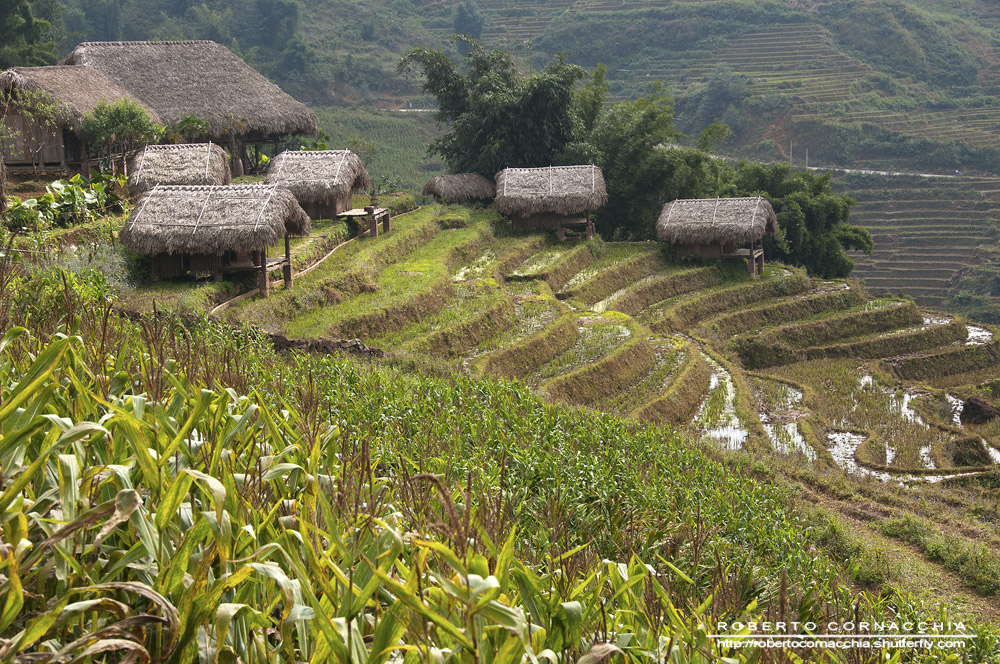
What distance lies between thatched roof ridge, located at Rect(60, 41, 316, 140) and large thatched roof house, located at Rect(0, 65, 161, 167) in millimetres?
3124

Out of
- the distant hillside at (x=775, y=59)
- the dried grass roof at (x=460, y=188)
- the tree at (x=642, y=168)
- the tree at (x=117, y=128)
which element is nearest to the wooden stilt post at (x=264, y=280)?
the tree at (x=117, y=128)

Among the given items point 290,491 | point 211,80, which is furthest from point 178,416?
point 211,80

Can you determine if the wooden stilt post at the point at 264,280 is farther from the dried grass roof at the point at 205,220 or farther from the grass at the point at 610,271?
the grass at the point at 610,271

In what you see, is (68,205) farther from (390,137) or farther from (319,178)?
(390,137)

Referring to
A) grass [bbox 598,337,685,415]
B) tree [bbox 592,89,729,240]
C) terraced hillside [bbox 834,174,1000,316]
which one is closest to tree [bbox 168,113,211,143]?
tree [bbox 592,89,729,240]

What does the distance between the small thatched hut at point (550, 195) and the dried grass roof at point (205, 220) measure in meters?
9.84

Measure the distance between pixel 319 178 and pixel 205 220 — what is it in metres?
6.04

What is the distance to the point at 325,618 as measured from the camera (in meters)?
1.71

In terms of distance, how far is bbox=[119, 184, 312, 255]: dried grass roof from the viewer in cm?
1320

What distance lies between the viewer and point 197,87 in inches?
926

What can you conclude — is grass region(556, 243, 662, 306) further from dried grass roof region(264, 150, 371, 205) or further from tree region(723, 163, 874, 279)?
dried grass roof region(264, 150, 371, 205)

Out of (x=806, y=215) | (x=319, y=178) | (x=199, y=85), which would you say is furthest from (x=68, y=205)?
(x=806, y=215)

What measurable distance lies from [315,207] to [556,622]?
59.7 feet

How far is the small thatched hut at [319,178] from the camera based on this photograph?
1895 cm
